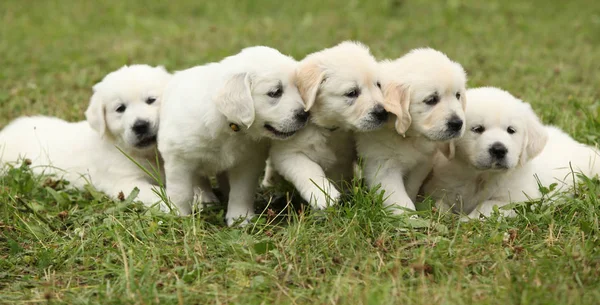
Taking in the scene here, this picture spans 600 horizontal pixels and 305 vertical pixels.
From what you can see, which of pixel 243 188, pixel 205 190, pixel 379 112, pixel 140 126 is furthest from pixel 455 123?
pixel 140 126

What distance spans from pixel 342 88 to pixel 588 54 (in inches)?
239

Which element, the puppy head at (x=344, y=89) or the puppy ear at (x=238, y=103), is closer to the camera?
the puppy ear at (x=238, y=103)

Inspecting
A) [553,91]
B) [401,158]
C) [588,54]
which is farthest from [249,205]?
[588,54]

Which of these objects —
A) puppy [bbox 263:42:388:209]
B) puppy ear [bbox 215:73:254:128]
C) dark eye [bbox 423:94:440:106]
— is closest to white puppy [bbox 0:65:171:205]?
puppy ear [bbox 215:73:254:128]

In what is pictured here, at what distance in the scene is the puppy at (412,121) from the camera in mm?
4457

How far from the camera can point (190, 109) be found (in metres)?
4.62

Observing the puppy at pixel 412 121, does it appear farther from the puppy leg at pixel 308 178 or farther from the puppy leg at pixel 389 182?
the puppy leg at pixel 308 178

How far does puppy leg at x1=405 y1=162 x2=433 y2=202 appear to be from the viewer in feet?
15.9

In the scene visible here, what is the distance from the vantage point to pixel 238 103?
4.32 metres

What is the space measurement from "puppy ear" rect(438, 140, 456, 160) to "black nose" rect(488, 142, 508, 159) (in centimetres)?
30

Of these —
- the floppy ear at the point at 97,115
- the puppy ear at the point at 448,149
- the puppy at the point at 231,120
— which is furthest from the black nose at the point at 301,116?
the floppy ear at the point at 97,115

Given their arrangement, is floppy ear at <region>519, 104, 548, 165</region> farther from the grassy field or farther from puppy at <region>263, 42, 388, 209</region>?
puppy at <region>263, 42, 388, 209</region>

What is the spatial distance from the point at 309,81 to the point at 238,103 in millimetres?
460

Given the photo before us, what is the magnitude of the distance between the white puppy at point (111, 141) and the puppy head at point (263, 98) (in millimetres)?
1074
